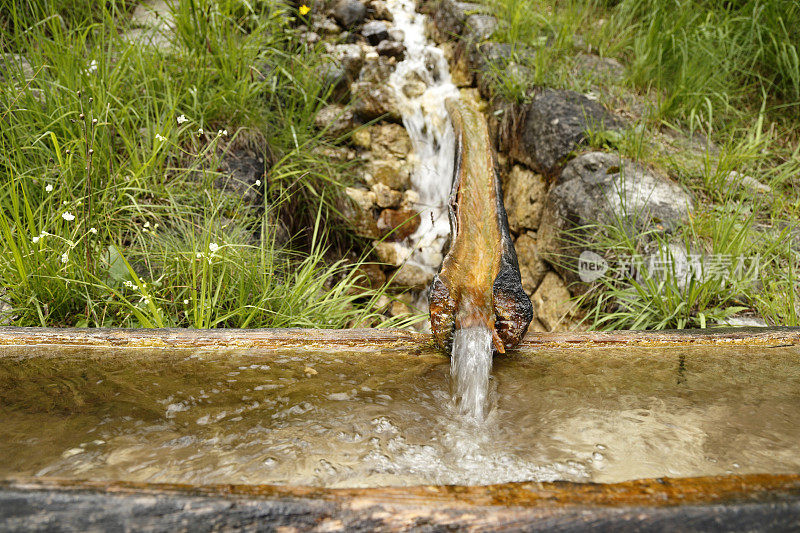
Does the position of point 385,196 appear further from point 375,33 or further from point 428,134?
point 375,33

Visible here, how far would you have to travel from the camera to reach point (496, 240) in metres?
1.94

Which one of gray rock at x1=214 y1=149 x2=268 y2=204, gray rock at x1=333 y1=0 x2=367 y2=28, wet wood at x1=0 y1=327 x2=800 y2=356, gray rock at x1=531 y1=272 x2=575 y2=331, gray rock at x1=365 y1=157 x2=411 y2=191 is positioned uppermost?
gray rock at x1=333 y1=0 x2=367 y2=28

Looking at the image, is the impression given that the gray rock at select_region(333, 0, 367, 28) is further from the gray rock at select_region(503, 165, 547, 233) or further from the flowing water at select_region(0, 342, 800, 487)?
the flowing water at select_region(0, 342, 800, 487)

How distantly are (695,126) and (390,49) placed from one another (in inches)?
103

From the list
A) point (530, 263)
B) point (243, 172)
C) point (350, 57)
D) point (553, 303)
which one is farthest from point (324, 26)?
point (553, 303)

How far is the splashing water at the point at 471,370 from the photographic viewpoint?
121 centimetres

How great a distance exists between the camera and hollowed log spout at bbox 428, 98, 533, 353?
1471 mm

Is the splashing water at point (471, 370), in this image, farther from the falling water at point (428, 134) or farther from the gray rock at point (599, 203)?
the falling water at point (428, 134)

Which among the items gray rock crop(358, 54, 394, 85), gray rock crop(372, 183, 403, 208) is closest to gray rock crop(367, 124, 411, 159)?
gray rock crop(372, 183, 403, 208)

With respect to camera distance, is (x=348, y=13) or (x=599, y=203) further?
(x=348, y=13)

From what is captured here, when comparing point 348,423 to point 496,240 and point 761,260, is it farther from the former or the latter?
point 761,260

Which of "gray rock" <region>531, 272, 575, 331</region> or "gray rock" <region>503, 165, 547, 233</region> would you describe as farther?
"gray rock" <region>503, 165, 547, 233</region>

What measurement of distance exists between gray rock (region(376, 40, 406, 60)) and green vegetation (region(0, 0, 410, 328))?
140 centimetres

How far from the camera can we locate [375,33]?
4.45 m
